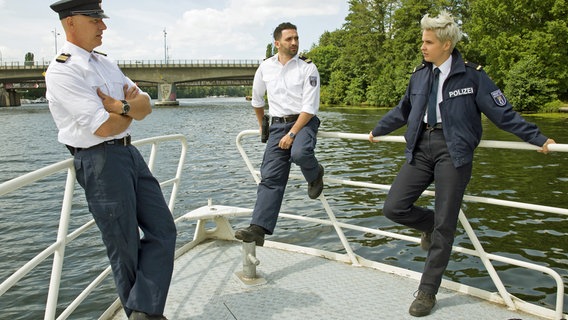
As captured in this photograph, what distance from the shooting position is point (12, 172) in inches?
→ 644

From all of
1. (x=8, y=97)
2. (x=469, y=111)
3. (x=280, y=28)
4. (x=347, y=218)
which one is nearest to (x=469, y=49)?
(x=347, y=218)

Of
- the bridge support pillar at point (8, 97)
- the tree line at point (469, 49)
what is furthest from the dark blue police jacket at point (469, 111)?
the bridge support pillar at point (8, 97)

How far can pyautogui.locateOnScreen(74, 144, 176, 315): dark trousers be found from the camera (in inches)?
99.2

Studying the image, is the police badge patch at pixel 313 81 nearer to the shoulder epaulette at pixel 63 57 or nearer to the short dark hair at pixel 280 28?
the short dark hair at pixel 280 28

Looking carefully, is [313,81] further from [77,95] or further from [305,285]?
→ [77,95]

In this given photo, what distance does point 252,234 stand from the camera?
357cm

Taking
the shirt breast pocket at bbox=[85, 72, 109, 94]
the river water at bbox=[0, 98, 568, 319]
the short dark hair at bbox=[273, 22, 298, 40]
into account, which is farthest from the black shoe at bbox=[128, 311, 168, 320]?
the river water at bbox=[0, 98, 568, 319]

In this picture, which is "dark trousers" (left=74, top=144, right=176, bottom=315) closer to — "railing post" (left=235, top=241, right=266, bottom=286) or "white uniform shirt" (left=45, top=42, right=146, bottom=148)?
"white uniform shirt" (left=45, top=42, right=146, bottom=148)

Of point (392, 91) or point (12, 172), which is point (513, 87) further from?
point (12, 172)

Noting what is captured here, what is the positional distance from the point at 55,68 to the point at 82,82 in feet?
0.49

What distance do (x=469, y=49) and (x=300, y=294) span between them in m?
45.2

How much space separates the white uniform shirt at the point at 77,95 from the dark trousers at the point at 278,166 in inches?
54.3

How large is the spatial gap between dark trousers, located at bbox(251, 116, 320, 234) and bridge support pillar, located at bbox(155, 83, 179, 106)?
70436 mm

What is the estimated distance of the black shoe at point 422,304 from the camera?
3.05 m
